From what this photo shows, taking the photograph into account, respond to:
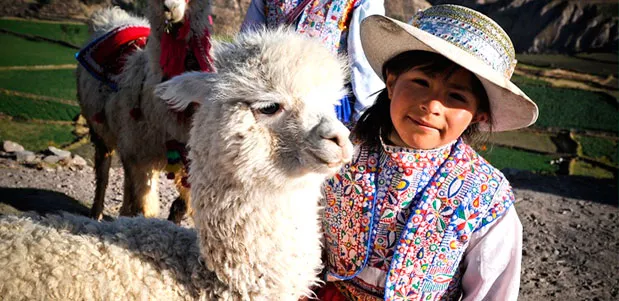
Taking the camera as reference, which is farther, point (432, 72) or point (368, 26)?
point (368, 26)

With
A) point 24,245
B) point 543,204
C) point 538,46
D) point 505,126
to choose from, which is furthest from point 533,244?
point 538,46

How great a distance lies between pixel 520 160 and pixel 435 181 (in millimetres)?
6290

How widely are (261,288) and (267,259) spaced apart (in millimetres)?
93

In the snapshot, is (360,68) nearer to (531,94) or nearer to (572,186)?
(572,186)

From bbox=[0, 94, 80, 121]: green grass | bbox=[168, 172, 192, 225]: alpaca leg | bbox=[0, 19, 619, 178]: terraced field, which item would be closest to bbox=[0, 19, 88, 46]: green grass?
bbox=[0, 19, 619, 178]: terraced field

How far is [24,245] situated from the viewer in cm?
146

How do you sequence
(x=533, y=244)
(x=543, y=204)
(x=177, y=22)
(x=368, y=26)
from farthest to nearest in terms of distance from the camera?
(x=543, y=204) → (x=533, y=244) → (x=177, y=22) → (x=368, y=26)

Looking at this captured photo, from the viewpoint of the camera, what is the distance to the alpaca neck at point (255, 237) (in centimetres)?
147

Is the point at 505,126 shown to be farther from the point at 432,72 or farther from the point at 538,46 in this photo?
the point at 538,46

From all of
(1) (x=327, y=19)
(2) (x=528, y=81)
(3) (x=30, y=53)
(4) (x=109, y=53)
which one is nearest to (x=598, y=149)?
(2) (x=528, y=81)

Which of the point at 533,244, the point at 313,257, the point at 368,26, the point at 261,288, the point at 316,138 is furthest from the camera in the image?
the point at 533,244

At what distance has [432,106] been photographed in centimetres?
152

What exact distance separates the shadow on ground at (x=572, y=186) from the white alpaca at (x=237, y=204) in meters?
4.48

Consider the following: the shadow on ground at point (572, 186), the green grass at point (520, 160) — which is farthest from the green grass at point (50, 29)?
the shadow on ground at point (572, 186)
